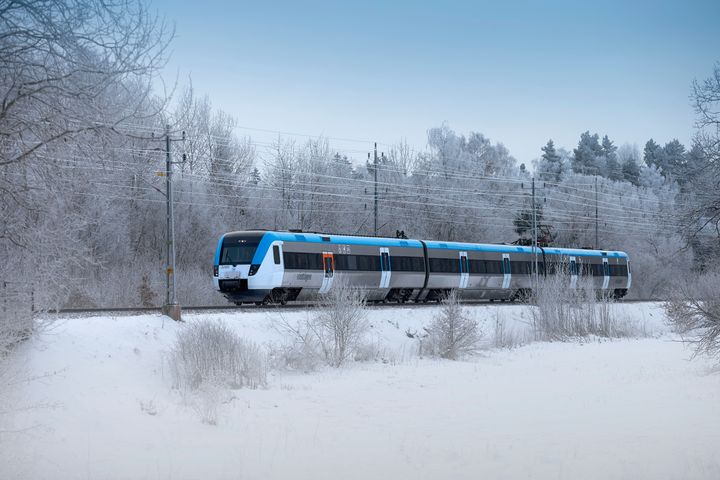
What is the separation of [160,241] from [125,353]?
29.0 m

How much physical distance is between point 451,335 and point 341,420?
487 inches

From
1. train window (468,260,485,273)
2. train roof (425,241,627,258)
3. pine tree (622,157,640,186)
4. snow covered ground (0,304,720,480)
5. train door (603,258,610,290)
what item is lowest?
snow covered ground (0,304,720,480)

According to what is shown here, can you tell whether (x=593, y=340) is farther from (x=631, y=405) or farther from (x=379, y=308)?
(x=631, y=405)

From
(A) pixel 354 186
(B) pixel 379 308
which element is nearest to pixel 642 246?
(A) pixel 354 186

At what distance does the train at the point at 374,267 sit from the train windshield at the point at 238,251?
1.4 inches

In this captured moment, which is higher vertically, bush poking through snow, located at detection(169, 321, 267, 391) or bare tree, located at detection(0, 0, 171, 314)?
bare tree, located at detection(0, 0, 171, 314)

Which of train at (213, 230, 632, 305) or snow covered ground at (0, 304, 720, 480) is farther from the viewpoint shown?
train at (213, 230, 632, 305)

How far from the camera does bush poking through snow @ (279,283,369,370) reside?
1000 inches

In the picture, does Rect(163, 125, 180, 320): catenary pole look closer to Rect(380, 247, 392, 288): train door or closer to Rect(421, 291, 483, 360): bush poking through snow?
Rect(421, 291, 483, 360): bush poking through snow

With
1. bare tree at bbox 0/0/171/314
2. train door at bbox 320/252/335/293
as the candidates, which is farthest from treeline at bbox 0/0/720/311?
train door at bbox 320/252/335/293

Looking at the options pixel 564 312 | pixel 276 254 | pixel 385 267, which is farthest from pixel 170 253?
pixel 564 312

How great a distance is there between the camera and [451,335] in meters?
29.1

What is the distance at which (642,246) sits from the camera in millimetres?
70312

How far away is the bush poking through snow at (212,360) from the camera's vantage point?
20094 millimetres
